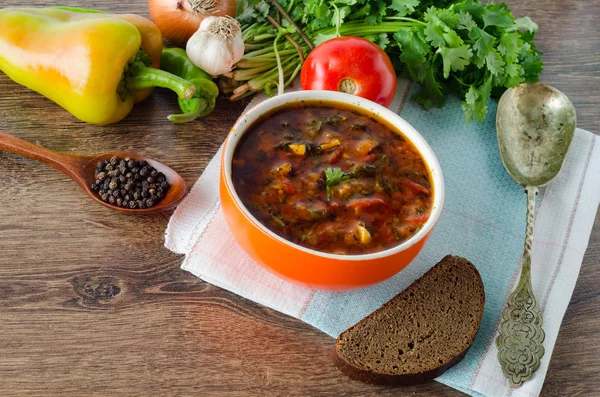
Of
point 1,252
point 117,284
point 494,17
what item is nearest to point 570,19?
point 494,17

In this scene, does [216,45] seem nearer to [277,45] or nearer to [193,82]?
[193,82]

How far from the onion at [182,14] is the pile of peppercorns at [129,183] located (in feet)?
2.11

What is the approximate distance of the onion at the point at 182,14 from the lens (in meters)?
2.39

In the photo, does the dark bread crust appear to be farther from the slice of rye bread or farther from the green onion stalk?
the green onion stalk

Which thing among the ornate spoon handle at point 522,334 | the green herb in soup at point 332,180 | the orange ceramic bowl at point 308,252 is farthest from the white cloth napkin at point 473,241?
the green herb in soup at point 332,180

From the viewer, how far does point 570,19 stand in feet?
9.30

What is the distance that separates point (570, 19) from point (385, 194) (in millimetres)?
1613

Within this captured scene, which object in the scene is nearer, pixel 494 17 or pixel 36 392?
pixel 36 392

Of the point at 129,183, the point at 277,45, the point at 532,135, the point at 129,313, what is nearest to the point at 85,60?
the point at 129,183

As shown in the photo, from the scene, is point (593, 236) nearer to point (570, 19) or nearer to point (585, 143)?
point (585, 143)

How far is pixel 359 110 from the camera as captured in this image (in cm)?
191

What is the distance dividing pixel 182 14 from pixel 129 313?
1136mm

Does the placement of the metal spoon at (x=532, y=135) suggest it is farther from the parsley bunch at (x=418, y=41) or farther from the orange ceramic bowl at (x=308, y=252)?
the orange ceramic bowl at (x=308, y=252)

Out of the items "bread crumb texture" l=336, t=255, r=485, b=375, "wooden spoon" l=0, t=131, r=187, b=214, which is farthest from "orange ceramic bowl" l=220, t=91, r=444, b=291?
"wooden spoon" l=0, t=131, r=187, b=214
